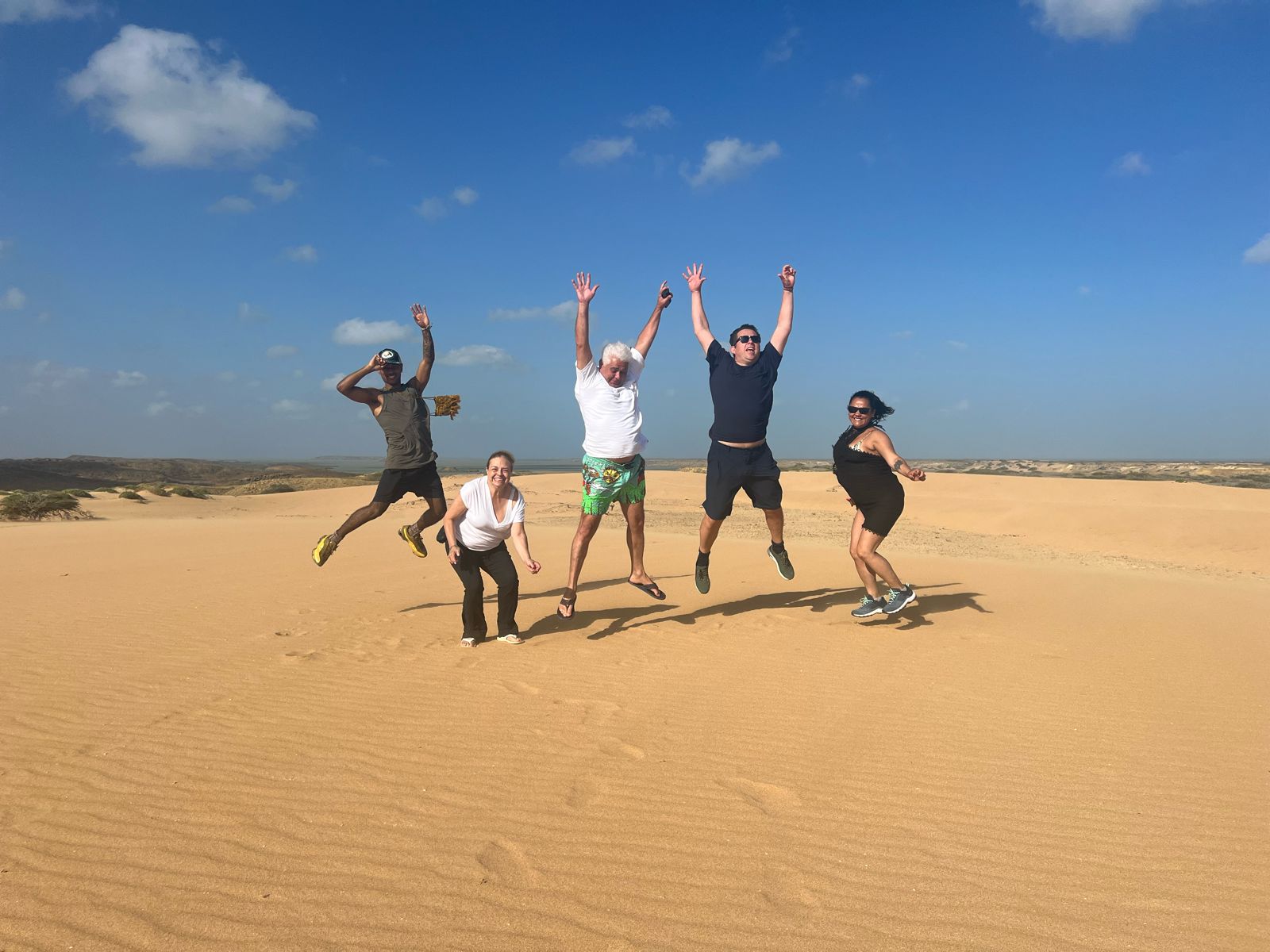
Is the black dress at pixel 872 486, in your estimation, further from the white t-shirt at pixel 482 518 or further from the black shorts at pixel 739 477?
the white t-shirt at pixel 482 518

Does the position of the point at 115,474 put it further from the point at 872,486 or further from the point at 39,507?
the point at 872,486

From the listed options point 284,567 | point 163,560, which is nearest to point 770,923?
point 284,567

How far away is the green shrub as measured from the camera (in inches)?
728

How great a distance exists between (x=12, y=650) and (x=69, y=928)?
4.40 meters

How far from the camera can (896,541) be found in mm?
16625

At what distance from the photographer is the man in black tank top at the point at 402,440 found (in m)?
7.70

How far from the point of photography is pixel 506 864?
2875mm

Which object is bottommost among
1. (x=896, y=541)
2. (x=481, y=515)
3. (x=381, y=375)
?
(x=896, y=541)

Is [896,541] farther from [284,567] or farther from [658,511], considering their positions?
[284,567]

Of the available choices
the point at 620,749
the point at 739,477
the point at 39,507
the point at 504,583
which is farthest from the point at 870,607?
the point at 39,507

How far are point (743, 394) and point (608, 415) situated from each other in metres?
1.27

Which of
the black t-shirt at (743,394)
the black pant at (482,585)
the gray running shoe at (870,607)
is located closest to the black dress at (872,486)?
the gray running shoe at (870,607)

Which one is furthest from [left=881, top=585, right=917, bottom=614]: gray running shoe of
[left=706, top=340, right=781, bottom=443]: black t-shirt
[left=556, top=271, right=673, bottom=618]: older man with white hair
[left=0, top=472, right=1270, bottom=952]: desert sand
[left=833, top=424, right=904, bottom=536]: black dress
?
[left=556, top=271, right=673, bottom=618]: older man with white hair

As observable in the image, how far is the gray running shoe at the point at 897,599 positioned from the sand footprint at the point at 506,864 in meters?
4.80
